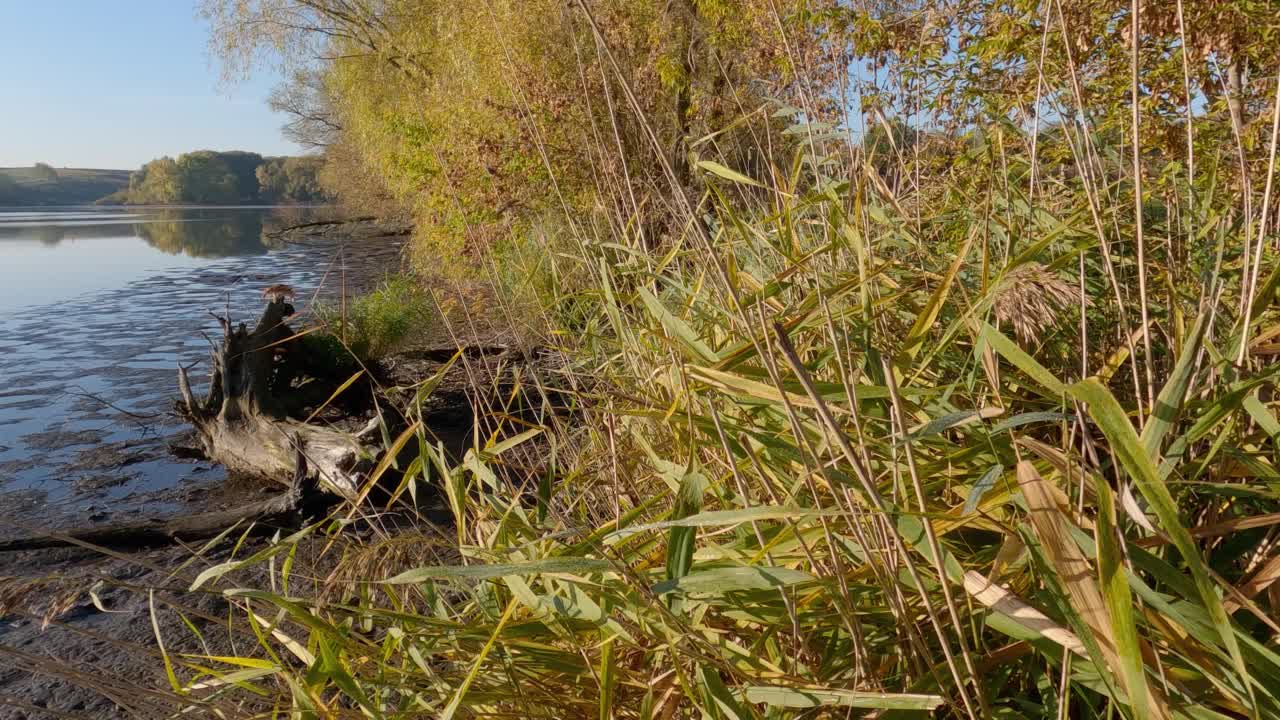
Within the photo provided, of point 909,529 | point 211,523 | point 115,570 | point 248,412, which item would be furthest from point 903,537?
point 248,412

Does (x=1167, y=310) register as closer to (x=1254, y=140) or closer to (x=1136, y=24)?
(x=1136, y=24)

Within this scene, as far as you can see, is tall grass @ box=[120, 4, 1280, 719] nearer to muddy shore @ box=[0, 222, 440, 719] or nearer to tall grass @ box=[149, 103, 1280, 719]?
tall grass @ box=[149, 103, 1280, 719]

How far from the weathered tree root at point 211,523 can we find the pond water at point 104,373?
530 mm

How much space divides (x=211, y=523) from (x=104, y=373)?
5072 mm

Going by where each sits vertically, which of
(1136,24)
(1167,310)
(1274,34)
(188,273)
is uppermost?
(1274,34)

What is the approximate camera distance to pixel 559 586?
1386 mm

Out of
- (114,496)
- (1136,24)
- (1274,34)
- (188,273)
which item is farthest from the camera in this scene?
(188,273)

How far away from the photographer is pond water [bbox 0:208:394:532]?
4.93 meters

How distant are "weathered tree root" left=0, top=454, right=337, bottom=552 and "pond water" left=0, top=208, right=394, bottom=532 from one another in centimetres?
53

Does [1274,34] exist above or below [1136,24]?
above

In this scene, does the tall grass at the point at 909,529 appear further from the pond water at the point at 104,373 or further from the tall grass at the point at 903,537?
the pond water at the point at 104,373

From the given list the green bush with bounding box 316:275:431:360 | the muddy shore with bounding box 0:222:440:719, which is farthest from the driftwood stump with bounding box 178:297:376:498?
the green bush with bounding box 316:275:431:360

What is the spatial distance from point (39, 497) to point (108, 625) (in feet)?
7.19

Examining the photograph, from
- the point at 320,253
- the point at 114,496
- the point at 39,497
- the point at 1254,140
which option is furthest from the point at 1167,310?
the point at 320,253
